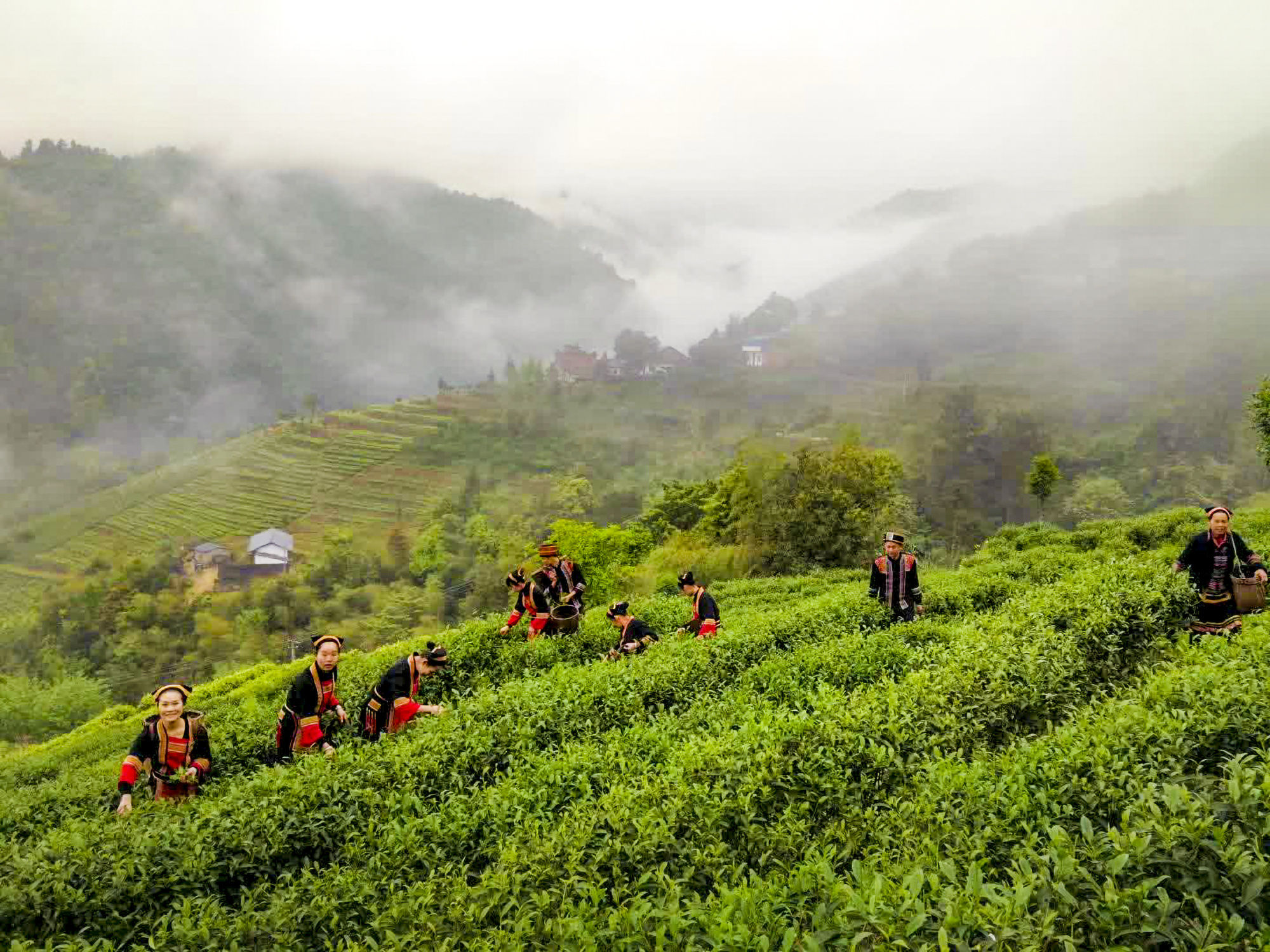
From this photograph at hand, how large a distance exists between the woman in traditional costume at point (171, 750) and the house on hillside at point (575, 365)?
4658 inches

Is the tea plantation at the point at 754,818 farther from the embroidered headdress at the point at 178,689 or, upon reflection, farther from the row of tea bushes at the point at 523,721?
the embroidered headdress at the point at 178,689

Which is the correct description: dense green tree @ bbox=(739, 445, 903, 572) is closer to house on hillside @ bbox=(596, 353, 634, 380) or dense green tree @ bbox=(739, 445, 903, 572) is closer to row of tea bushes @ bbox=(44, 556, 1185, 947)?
row of tea bushes @ bbox=(44, 556, 1185, 947)

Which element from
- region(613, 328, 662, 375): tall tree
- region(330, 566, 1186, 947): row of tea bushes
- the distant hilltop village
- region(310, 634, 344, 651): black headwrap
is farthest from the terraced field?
region(330, 566, 1186, 947): row of tea bushes

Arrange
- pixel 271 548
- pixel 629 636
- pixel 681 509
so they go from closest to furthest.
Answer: pixel 629 636
pixel 681 509
pixel 271 548

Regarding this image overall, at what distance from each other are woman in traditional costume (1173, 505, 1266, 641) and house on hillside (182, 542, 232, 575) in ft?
277

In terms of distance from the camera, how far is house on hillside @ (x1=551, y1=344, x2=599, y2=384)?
126m

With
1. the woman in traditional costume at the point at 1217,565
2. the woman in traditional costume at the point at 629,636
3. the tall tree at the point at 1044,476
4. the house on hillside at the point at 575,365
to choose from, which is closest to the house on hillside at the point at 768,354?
the house on hillside at the point at 575,365

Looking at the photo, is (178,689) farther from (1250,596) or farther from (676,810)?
(1250,596)

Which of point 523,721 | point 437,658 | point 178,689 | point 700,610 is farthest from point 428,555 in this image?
point 523,721

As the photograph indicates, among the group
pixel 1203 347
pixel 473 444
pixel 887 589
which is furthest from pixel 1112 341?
pixel 887 589

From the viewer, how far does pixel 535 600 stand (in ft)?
34.1

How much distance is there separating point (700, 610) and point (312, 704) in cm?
510

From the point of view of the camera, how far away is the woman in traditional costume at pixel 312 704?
23.1ft

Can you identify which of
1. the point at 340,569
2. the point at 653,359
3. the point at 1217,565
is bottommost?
the point at 340,569
